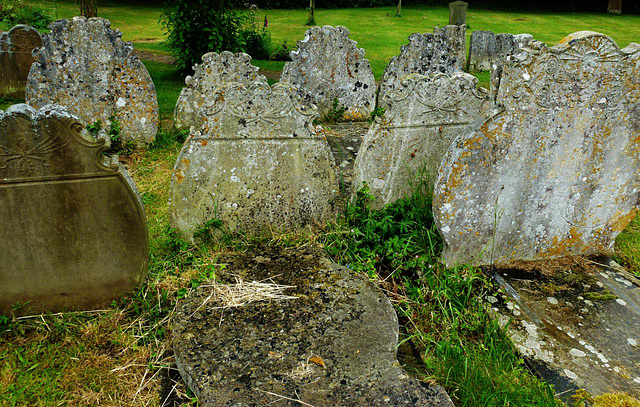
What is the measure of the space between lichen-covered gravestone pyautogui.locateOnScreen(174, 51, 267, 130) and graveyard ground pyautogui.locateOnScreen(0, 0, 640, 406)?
2.00 metres

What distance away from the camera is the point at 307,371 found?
2.62m

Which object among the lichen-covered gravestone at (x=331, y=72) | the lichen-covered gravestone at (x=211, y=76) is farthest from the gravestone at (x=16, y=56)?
the lichen-covered gravestone at (x=331, y=72)

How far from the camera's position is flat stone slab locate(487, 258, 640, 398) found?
109 inches

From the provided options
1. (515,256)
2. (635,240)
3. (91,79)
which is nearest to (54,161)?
(515,256)

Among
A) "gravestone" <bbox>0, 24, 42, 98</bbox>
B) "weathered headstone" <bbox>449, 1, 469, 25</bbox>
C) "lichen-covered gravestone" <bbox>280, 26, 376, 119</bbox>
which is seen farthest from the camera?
"weathered headstone" <bbox>449, 1, 469, 25</bbox>

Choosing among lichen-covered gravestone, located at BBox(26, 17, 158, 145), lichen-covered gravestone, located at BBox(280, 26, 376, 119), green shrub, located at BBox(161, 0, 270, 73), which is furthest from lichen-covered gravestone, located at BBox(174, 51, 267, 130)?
green shrub, located at BBox(161, 0, 270, 73)

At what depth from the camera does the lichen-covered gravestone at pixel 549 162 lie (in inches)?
131

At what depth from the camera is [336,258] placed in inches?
152

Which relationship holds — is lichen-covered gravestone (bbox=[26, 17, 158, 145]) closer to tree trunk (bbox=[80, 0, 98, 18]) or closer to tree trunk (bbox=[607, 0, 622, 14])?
tree trunk (bbox=[80, 0, 98, 18])

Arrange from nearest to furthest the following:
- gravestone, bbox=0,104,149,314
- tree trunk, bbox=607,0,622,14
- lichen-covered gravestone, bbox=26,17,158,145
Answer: gravestone, bbox=0,104,149,314 → lichen-covered gravestone, bbox=26,17,158,145 → tree trunk, bbox=607,0,622,14

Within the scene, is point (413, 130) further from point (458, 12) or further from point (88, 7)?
point (458, 12)

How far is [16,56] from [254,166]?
6.99 m

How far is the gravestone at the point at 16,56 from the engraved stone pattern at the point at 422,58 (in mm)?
5867

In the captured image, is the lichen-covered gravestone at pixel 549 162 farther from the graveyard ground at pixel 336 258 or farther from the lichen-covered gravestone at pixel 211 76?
the lichen-covered gravestone at pixel 211 76
